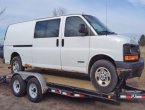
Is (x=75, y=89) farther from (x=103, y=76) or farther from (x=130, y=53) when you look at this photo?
(x=130, y=53)

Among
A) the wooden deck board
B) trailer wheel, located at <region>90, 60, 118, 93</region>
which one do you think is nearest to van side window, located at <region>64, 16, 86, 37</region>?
trailer wheel, located at <region>90, 60, 118, 93</region>

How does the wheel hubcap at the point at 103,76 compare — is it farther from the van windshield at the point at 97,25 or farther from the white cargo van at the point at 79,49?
the van windshield at the point at 97,25

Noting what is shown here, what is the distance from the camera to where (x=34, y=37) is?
372 inches

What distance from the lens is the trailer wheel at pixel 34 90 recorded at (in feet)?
28.5

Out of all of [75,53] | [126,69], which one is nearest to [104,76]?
[126,69]

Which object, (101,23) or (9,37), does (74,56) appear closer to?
(101,23)

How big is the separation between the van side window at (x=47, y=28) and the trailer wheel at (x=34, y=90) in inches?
55.3

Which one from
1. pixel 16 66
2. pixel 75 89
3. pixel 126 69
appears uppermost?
pixel 126 69

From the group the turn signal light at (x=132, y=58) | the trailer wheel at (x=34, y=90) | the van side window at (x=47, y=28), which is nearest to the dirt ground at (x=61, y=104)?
the trailer wheel at (x=34, y=90)

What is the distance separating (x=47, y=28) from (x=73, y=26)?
111 cm

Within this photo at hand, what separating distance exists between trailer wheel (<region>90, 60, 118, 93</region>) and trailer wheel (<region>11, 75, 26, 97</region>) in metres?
2.86

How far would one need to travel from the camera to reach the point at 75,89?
7.88 m

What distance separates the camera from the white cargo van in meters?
7.11

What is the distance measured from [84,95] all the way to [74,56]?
112 centimetres
